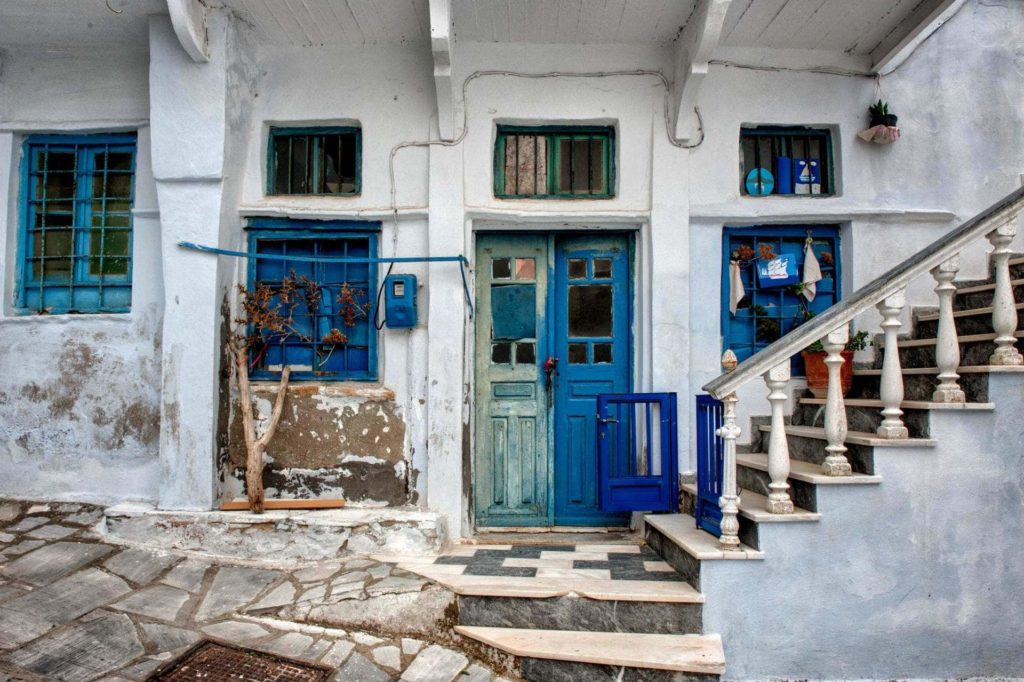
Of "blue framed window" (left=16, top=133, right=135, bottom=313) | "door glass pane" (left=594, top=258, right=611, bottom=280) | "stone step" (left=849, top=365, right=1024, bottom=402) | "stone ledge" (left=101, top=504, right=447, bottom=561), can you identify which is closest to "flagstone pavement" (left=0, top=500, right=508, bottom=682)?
"stone ledge" (left=101, top=504, right=447, bottom=561)

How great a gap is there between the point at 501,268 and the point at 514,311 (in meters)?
0.39

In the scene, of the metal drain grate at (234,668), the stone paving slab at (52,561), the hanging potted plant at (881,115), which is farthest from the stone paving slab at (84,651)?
the hanging potted plant at (881,115)

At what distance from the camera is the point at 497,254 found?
5.63m

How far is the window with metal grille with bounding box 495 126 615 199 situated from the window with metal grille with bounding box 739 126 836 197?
118 cm

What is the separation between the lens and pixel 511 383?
556cm

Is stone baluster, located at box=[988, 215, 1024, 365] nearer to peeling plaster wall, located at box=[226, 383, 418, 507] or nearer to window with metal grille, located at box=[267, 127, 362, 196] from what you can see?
peeling plaster wall, located at box=[226, 383, 418, 507]

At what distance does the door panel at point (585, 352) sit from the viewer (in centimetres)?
551

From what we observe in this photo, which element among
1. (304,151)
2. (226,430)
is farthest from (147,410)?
(304,151)

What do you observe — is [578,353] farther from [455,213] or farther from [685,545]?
[685,545]

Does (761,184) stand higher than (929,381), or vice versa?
(761,184)

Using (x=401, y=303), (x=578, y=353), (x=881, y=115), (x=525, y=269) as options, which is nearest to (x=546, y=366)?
(x=578, y=353)

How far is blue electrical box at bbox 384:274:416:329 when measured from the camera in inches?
205

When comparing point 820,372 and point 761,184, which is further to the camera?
point 761,184

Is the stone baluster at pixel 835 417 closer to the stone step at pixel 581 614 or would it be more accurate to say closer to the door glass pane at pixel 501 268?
the stone step at pixel 581 614
